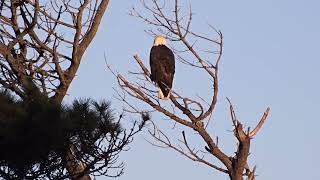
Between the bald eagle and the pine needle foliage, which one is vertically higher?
the bald eagle

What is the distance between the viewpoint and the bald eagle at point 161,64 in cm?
950

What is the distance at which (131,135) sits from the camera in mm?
7039

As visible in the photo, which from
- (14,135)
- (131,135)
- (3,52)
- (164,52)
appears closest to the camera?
(14,135)

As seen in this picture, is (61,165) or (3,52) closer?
(61,165)

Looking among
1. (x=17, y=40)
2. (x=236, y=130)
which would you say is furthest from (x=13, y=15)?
(x=236, y=130)

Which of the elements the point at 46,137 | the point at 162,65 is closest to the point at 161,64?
the point at 162,65

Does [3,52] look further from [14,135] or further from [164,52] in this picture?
[164,52]

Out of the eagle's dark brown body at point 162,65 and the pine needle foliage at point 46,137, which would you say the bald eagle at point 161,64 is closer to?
the eagle's dark brown body at point 162,65

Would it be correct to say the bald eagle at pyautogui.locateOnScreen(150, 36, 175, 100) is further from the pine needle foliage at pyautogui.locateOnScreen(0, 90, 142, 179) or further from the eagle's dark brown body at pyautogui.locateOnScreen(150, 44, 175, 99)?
the pine needle foliage at pyautogui.locateOnScreen(0, 90, 142, 179)

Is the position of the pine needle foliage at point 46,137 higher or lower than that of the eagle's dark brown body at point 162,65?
lower

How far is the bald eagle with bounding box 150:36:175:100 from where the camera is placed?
9.50m

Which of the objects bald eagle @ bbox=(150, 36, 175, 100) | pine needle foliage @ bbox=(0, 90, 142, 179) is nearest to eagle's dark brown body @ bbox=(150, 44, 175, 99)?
bald eagle @ bbox=(150, 36, 175, 100)

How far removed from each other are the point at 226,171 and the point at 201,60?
816mm

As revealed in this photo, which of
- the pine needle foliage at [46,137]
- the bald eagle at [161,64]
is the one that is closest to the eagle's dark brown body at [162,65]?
the bald eagle at [161,64]
